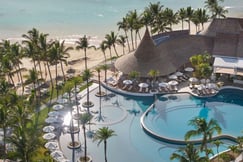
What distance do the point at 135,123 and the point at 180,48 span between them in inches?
755

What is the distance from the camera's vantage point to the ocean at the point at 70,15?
83.4 m

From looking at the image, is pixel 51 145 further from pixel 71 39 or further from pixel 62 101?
pixel 71 39

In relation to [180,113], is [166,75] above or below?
above

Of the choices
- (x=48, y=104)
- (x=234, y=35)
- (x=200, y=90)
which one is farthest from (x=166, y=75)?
(x=48, y=104)

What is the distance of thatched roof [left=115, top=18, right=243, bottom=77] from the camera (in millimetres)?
51438

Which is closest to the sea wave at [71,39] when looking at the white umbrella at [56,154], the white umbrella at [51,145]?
the white umbrella at [51,145]

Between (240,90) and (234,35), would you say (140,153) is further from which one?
(234,35)

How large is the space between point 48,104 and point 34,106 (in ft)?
5.94

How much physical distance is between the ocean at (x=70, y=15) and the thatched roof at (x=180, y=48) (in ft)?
80.7

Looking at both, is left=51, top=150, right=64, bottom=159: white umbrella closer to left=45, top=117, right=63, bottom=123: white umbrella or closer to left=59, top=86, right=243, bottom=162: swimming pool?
left=59, top=86, right=243, bottom=162: swimming pool

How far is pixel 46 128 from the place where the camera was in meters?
39.0

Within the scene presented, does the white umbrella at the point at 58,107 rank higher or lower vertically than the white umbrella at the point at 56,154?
higher

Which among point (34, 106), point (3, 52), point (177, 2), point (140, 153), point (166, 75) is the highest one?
point (177, 2)

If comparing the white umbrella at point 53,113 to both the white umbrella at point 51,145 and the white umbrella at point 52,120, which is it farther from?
the white umbrella at point 51,145
